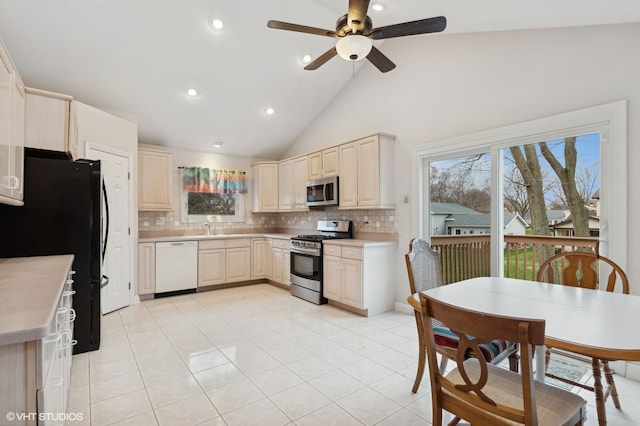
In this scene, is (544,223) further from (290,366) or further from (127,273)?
(127,273)

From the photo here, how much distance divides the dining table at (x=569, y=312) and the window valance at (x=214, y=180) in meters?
4.64

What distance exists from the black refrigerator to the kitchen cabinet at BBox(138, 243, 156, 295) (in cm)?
174

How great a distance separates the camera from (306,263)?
470 centimetres

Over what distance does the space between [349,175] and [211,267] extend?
A: 8.78 ft

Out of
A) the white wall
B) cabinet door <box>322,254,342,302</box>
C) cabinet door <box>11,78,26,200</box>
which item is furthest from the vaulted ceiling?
cabinet door <box>322,254,342,302</box>

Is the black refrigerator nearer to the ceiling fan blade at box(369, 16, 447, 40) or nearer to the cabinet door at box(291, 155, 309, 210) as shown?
the ceiling fan blade at box(369, 16, 447, 40)

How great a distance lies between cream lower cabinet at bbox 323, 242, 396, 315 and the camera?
3.93 meters

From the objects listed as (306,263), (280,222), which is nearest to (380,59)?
(306,263)

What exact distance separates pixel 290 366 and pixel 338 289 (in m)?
1.67

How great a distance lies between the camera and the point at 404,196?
410 centimetres

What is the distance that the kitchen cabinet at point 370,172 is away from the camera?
4.05m

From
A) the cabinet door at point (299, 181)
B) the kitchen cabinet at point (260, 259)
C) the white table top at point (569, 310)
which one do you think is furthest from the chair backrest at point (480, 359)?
the kitchen cabinet at point (260, 259)

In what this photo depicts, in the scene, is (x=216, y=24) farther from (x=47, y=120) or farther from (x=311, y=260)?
(x=311, y=260)

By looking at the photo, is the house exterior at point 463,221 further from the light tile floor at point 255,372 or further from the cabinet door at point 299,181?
the cabinet door at point 299,181
